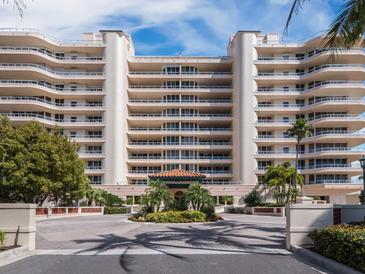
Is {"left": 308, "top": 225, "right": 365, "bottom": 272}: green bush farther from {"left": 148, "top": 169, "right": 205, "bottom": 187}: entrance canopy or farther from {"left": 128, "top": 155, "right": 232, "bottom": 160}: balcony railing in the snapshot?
{"left": 128, "top": 155, "right": 232, "bottom": 160}: balcony railing

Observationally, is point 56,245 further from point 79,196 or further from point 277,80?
point 277,80

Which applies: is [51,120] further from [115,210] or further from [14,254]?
[14,254]

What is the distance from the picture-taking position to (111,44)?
76375 mm

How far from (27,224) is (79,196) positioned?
120ft

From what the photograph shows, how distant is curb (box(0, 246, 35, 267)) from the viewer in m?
13.8

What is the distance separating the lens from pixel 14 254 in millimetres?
14812

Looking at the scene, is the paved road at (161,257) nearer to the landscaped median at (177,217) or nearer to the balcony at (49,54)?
the landscaped median at (177,217)

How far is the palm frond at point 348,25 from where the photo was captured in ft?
46.4

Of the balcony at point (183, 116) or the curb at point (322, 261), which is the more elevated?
the balcony at point (183, 116)

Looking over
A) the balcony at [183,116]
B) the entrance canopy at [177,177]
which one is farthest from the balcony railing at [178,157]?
the entrance canopy at [177,177]

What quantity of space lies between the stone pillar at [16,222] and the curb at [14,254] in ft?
1.19

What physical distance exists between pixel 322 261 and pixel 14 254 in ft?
31.8

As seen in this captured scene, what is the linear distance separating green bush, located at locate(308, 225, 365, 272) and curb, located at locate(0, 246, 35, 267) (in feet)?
31.6

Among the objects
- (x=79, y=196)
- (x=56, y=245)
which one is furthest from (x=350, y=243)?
(x=79, y=196)
